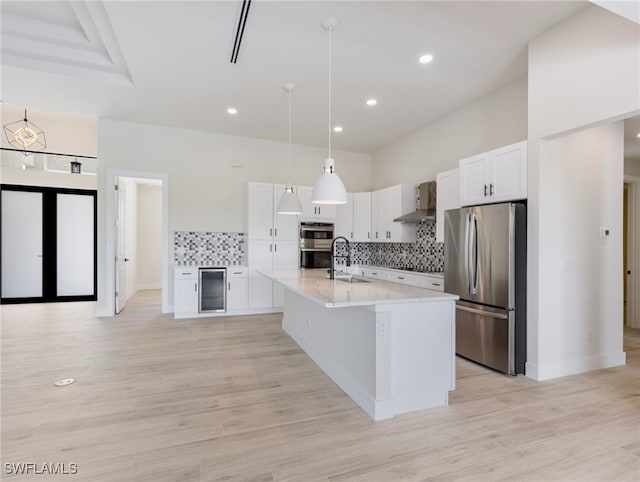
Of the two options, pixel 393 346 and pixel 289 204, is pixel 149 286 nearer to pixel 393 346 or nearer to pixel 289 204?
pixel 289 204

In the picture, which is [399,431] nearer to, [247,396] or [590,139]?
[247,396]

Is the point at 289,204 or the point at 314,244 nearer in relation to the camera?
the point at 289,204

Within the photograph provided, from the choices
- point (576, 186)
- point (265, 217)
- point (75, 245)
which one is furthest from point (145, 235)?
point (576, 186)

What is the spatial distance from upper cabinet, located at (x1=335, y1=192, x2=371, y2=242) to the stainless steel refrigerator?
2.62m

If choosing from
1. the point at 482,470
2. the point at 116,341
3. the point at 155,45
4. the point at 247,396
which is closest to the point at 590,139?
the point at 482,470

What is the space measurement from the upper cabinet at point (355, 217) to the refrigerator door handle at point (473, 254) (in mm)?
2819

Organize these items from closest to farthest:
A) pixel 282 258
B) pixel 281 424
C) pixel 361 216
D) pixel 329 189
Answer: pixel 281 424 → pixel 329 189 → pixel 282 258 → pixel 361 216

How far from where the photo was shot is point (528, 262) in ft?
9.98

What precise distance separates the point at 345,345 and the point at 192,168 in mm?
4533

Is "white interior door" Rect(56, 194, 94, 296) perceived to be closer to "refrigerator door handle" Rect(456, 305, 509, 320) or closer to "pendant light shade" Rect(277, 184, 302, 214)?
"pendant light shade" Rect(277, 184, 302, 214)

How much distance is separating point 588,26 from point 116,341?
5.85 m

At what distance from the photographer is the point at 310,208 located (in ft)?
19.6

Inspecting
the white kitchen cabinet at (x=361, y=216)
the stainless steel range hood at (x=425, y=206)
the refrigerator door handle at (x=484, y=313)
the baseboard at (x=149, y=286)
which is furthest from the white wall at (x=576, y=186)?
the baseboard at (x=149, y=286)

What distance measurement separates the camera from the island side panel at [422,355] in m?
2.35
